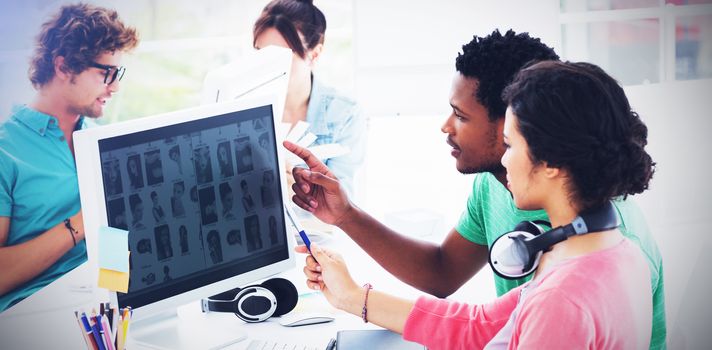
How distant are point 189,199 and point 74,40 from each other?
154 cm

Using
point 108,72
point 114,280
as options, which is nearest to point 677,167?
point 114,280

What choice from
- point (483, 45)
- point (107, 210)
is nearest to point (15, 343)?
point (107, 210)

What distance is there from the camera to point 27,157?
2.09 meters

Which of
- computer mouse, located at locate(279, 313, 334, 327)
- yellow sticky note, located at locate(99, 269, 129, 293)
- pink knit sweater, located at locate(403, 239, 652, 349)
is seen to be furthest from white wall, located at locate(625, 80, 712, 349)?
yellow sticky note, located at locate(99, 269, 129, 293)

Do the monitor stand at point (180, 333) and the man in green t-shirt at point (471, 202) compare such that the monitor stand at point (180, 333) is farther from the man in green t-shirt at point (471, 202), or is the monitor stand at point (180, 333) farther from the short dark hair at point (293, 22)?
the short dark hair at point (293, 22)

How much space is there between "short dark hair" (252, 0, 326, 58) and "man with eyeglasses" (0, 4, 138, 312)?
0.58 meters

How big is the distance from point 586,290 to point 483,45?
2.09ft

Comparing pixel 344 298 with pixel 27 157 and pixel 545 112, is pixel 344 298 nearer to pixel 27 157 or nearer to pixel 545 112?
pixel 545 112

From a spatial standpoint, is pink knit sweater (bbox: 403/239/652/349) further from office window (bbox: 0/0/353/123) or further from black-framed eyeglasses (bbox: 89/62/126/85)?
office window (bbox: 0/0/353/123)

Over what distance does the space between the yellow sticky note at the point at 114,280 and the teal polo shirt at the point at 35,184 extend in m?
1.19

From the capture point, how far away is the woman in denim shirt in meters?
2.52

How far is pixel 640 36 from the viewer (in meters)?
2.70

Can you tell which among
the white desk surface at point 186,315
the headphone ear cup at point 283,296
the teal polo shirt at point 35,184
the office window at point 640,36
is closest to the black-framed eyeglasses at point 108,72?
the teal polo shirt at point 35,184

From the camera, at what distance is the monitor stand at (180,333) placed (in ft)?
4.05
